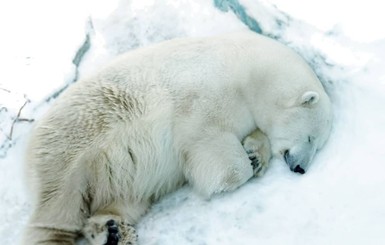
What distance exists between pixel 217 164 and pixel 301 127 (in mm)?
655

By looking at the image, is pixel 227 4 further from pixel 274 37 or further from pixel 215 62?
pixel 215 62

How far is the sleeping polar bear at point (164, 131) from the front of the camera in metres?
3.44

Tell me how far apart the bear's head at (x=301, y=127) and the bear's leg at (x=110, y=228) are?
1064mm

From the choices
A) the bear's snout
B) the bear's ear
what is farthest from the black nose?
the bear's ear

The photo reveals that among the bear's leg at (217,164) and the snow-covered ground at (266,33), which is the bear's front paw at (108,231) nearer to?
the snow-covered ground at (266,33)

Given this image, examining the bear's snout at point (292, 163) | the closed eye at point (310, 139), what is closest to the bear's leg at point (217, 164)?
the bear's snout at point (292, 163)

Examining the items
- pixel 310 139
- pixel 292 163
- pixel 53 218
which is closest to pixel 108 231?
pixel 53 218

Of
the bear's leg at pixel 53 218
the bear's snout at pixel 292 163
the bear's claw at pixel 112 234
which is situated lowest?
the bear's snout at pixel 292 163

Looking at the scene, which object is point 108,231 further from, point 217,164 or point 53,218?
point 217,164

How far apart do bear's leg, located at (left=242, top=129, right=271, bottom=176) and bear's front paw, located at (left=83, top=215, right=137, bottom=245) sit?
0.87 metres

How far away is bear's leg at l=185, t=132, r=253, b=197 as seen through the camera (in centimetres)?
364

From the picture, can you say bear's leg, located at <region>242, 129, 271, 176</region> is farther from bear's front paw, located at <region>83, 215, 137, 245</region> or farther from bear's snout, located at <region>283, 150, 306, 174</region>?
bear's front paw, located at <region>83, 215, 137, 245</region>

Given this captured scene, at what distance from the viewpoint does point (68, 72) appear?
4484 mm

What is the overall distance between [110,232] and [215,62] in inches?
50.1
